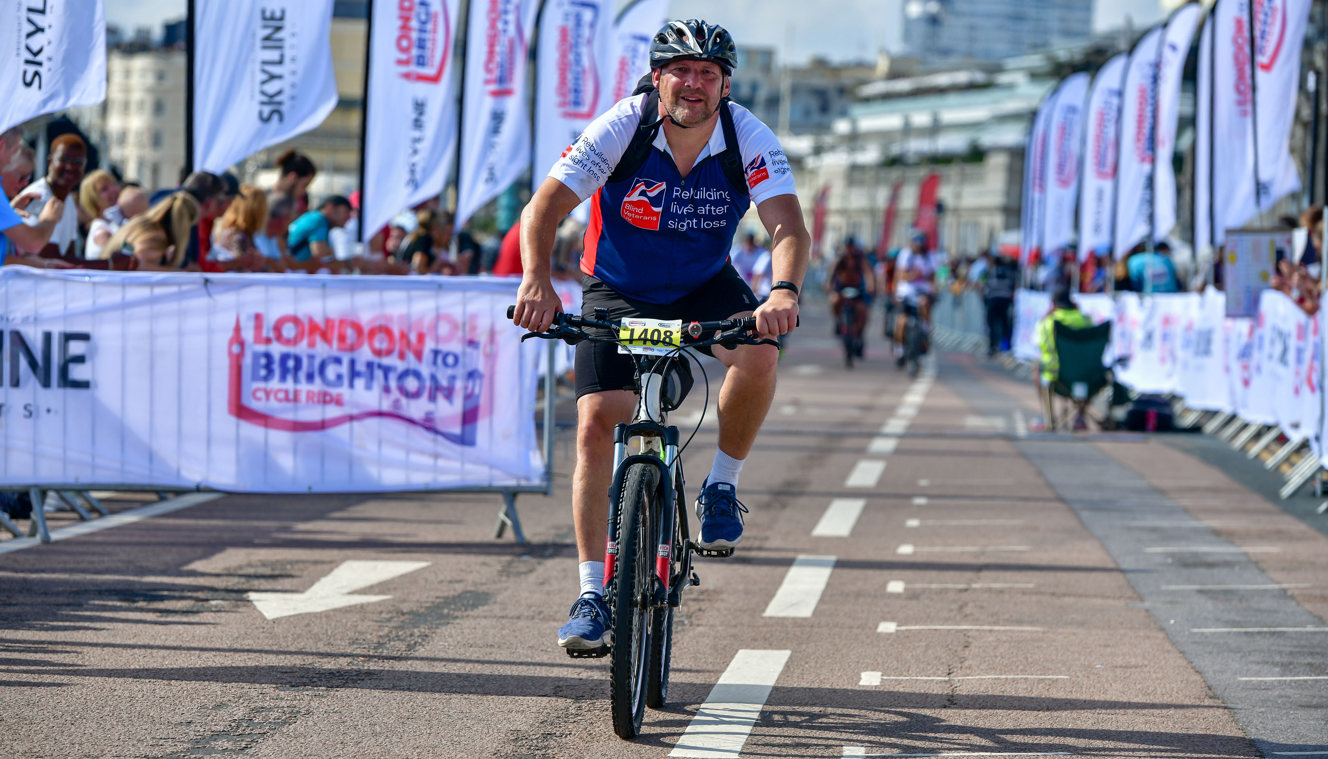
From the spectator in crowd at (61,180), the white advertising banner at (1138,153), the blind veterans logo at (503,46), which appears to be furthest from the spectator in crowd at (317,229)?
the white advertising banner at (1138,153)

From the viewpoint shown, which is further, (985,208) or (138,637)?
(985,208)

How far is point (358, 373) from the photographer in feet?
31.2

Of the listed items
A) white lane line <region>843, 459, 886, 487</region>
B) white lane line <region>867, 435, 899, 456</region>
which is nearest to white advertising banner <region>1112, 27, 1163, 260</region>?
white lane line <region>867, 435, 899, 456</region>

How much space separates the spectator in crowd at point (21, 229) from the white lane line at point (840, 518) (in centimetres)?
434

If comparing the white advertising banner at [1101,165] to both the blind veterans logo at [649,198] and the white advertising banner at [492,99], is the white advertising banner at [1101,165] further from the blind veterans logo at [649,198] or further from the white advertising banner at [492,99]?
the blind veterans logo at [649,198]

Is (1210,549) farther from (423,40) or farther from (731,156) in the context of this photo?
(423,40)

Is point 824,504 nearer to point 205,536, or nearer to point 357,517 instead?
point 357,517

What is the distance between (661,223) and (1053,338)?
12.5 m

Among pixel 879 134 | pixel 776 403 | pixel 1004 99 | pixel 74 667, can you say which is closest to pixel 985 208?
pixel 1004 99

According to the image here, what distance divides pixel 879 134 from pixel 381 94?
13113 cm

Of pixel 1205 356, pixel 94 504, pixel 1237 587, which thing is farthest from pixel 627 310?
pixel 1205 356

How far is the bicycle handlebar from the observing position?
511 cm

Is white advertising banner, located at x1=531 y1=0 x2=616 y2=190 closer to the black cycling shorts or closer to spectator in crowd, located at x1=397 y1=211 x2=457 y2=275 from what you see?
spectator in crowd, located at x1=397 y1=211 x2=457 y2=275

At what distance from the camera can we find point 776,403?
66.3 ft
